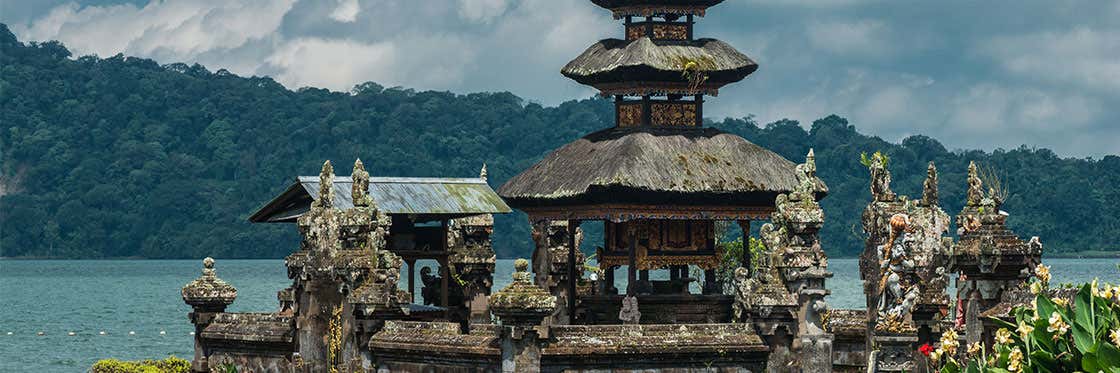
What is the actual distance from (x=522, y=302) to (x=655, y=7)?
1118cm

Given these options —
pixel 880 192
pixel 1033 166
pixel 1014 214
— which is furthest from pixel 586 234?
pixel 880 192

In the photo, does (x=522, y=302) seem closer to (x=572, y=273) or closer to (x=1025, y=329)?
(x=572, y=273)

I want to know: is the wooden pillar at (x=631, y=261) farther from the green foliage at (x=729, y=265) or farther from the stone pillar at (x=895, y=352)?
the stone pillar at (x=895, y=352)

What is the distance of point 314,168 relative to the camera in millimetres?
175250

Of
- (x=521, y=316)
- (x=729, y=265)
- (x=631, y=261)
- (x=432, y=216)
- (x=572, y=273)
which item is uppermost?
(x=432, y=216)

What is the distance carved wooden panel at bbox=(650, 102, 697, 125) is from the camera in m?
42.8

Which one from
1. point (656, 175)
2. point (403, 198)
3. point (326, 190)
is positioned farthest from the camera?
point (403, 198)

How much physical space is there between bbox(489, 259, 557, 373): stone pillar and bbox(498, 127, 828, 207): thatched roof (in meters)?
5.89

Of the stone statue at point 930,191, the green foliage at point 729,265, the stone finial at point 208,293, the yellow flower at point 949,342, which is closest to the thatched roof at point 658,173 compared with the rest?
the stone statue at point 930,191

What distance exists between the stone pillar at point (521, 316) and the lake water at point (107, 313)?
58.2 metres

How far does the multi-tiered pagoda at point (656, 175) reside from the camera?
40.5 meters

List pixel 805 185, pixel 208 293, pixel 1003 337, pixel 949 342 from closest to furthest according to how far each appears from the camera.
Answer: pixel 1003 337, pixel 949 342, pixel 805 185, pixel 208 293

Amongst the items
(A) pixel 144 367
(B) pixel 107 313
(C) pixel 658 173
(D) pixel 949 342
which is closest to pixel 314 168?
(B) pixel 107 313

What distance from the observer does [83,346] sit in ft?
343
